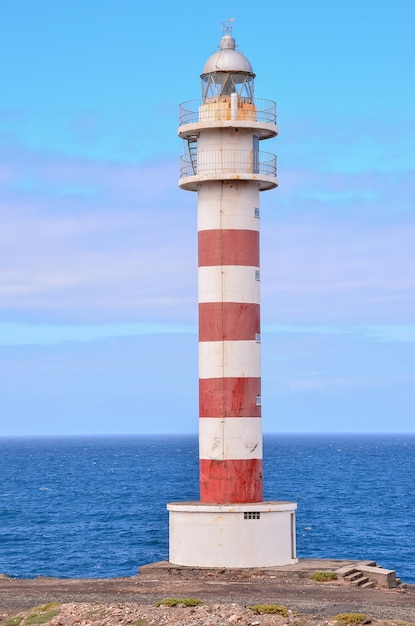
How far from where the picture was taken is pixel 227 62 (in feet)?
130

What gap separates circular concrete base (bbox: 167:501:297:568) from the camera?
36.9m

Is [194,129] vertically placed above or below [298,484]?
above

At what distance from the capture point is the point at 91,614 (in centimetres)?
2845

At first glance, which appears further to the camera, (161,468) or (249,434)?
(161,468)

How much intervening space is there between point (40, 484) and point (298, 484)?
30178mm

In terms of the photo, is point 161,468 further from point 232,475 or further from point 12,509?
point 232,475

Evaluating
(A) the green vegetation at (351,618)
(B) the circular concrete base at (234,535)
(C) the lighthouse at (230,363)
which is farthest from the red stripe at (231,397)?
(A) the green vegetation at (351,618)

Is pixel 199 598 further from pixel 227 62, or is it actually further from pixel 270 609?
pixel 227 62

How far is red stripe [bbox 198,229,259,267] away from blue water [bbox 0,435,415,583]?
2292cm

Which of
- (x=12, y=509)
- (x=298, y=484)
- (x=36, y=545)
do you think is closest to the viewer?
(x=36, y=545)

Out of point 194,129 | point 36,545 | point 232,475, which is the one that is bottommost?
point 36,545

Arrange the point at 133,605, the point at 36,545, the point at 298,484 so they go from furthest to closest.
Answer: the point at 298,484 < the point at 36,545 < the point at 133,605

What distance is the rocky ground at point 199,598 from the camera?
27.5 m

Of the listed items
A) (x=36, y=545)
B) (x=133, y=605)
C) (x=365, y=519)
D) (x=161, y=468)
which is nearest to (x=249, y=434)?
(x=133, y=605)
